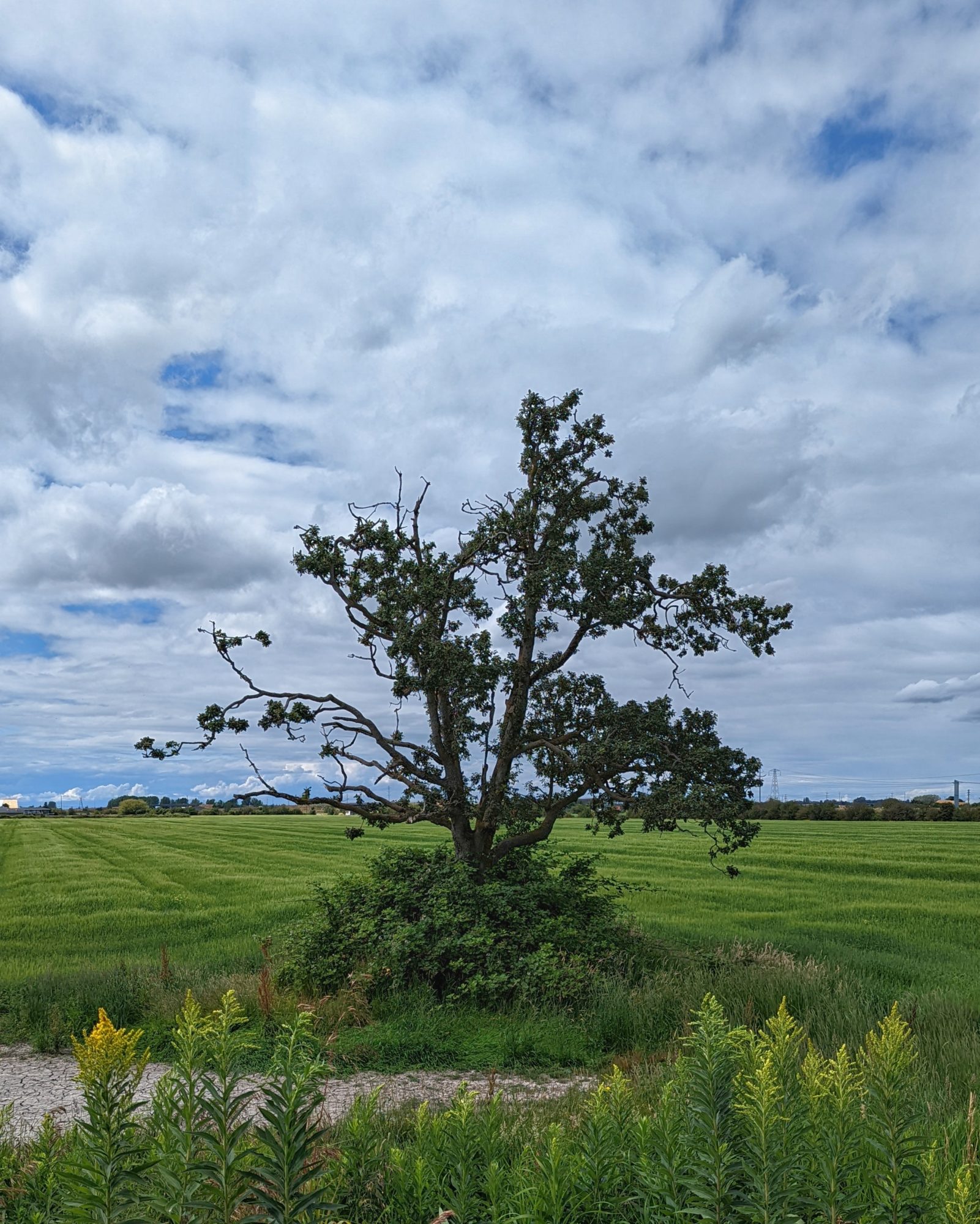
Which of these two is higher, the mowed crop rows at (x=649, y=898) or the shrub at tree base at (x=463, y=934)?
the shrub at tree base at (x=463, y=934)

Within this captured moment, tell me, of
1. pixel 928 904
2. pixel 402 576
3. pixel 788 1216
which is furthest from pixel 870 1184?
pixel 928 904

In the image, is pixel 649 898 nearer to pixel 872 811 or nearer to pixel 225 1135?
pixel 225 1135

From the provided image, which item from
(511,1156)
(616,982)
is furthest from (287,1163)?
(616,982)

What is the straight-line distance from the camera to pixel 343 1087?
10992mm

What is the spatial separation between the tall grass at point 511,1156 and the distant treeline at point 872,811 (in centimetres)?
8680

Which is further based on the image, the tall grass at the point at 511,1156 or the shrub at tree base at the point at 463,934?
the shrub at tree base at the point at 463,934

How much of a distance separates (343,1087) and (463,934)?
448cm

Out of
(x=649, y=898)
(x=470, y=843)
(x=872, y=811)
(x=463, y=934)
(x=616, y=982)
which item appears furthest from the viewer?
(x=872, y=811)

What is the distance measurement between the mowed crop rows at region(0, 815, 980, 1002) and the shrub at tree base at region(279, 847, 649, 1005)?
1.51m

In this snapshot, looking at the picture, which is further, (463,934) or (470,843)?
(470,843)

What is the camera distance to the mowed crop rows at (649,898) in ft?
69.3

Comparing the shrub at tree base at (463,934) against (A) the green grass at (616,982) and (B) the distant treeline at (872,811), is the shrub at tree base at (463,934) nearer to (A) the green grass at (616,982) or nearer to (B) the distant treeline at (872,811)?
(A) the green grass at (616,982)

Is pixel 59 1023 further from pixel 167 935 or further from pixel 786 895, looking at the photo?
pixel 786 895

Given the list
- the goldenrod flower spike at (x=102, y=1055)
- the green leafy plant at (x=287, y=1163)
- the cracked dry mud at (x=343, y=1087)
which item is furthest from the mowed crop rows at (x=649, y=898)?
the goldenrod flower spike at (x=102, y=1055)
